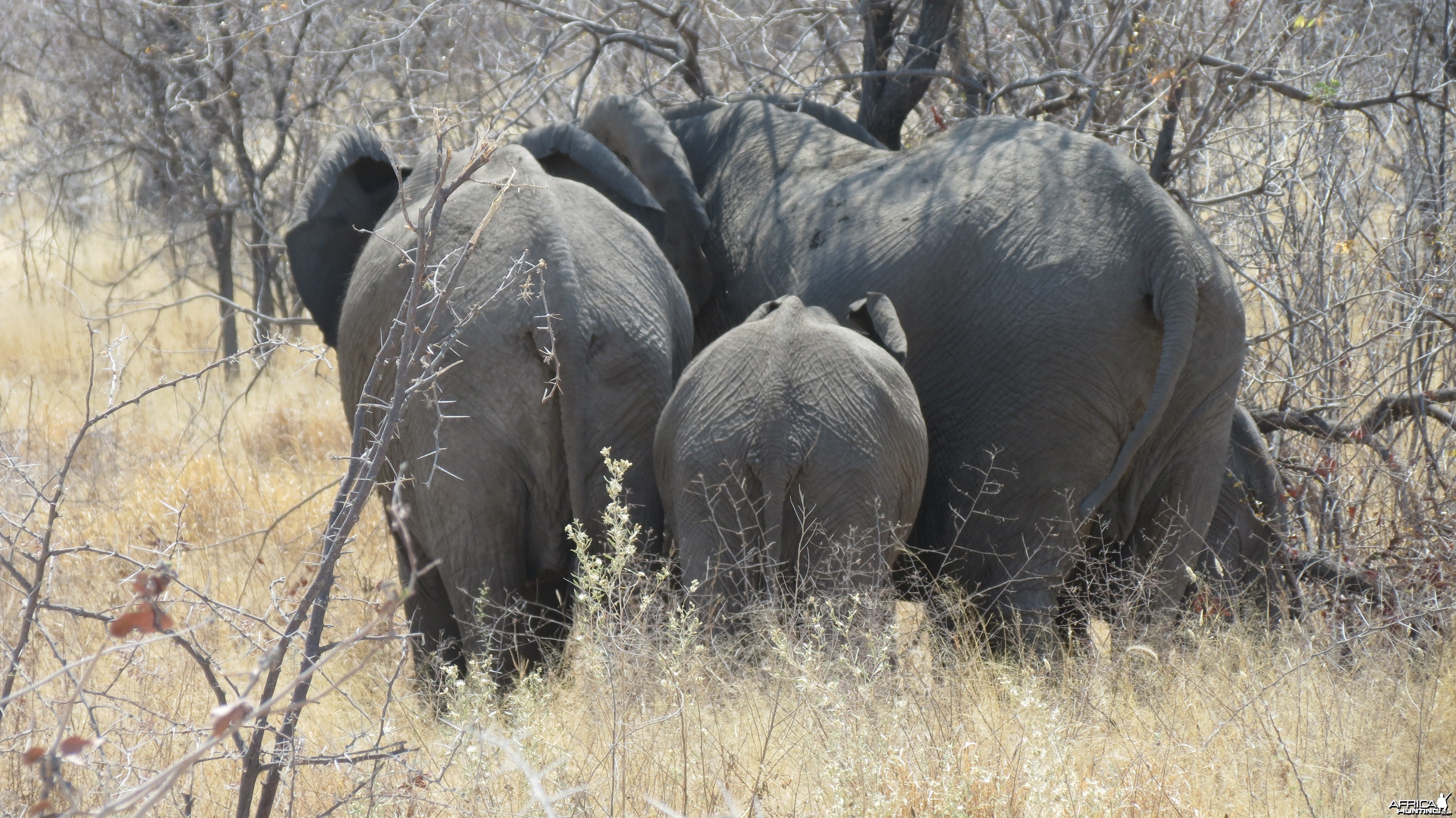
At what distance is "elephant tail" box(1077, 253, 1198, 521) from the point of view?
185 inches

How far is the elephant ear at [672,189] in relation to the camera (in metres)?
5.89

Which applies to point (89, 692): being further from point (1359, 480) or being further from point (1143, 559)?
point (1359, 480)

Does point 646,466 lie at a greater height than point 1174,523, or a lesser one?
greater

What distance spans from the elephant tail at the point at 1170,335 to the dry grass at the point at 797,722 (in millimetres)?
746

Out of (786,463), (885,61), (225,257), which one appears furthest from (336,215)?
(225,257)

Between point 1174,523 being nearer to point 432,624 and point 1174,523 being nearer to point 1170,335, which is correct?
point 1170,335

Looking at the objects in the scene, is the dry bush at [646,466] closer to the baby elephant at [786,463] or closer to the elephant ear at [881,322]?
the baby elephant at [786,463]

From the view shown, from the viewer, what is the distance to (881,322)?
15.5 feet

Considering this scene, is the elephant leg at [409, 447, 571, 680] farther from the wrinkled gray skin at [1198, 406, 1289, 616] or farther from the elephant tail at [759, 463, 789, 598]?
the wrinkled gray skin at [1198, 406, 1289, 616]

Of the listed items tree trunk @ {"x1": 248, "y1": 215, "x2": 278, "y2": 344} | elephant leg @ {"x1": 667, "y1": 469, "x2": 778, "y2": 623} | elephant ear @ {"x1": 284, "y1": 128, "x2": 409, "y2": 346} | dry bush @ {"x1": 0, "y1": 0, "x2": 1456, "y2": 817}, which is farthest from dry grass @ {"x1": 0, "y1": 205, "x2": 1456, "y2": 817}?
tree trunk @ {"x1": 248, "y1": 215, "x2": 278, "y2": 344}

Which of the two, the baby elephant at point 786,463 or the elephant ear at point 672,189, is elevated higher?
the elephant ear at point 672,189

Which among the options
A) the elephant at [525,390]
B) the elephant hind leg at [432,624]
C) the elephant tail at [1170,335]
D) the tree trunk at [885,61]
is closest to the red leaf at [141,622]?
the elephant at [525,390]

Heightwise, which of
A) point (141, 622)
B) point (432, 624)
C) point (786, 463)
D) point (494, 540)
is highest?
point (141, 622)

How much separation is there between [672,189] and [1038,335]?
1807 mm
